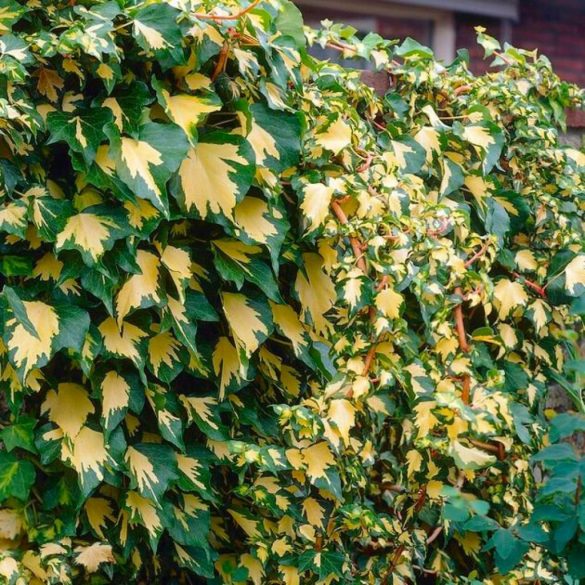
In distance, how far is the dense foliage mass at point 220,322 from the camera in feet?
5.96

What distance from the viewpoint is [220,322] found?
6.75 ft

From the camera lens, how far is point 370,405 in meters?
2.15

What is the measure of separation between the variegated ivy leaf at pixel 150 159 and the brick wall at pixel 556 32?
230 inches

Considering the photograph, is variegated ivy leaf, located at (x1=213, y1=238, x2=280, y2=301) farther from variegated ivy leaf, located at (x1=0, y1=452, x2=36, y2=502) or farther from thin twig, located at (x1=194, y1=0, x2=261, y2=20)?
variegated ivy leaf, located at (x1=0, y1=452, x2=36, y2=502)

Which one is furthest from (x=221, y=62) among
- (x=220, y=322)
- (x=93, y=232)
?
(x=220, y=322)

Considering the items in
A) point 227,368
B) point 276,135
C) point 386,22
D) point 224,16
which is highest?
point 224,16

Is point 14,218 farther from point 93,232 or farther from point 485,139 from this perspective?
point 485,139

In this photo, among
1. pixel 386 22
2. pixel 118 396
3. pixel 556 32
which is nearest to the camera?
pixel 118 396

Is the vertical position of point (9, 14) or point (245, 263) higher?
point (9, 14)

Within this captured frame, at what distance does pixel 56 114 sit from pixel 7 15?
0.20 metres

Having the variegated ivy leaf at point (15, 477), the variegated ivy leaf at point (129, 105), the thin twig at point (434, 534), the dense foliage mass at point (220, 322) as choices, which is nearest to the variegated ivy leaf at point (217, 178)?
the dense foliage mass at point (220, 322)

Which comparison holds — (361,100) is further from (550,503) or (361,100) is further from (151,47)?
(550,503)

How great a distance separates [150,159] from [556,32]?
622 cm

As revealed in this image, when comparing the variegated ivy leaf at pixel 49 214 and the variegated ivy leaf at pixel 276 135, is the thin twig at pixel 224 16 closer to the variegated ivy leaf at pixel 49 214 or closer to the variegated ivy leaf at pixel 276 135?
the variegated ivy leaf at pixel 276 135
